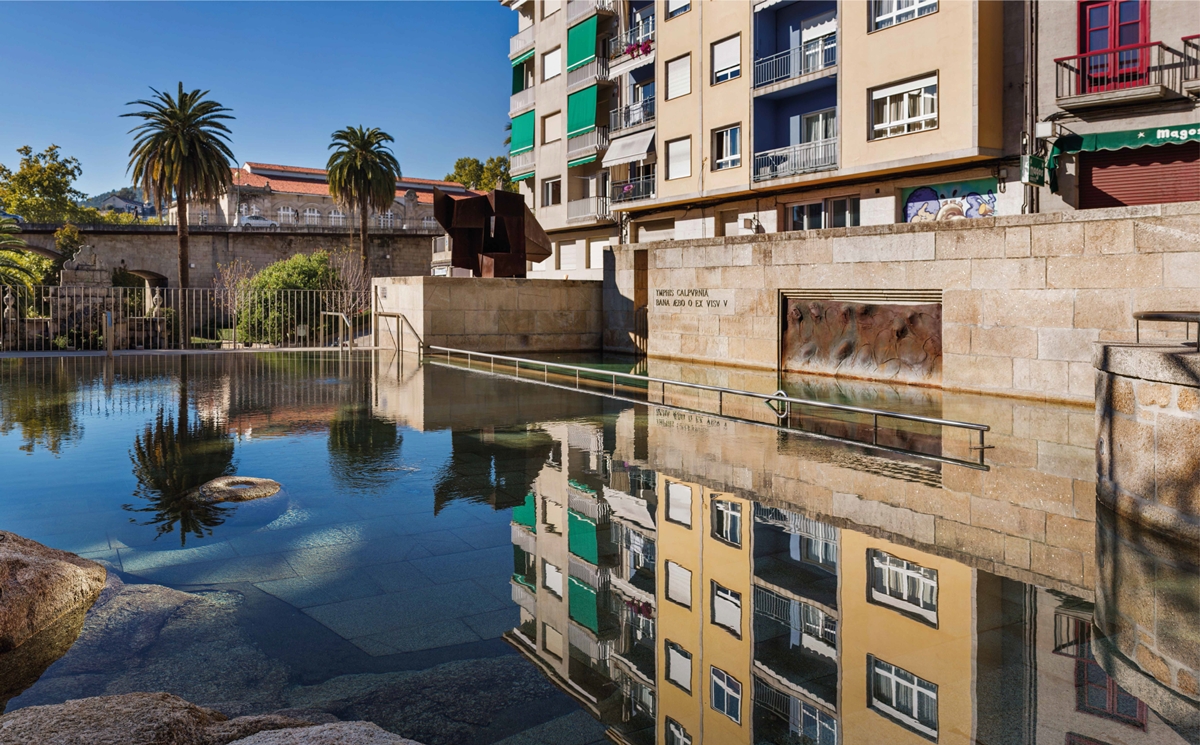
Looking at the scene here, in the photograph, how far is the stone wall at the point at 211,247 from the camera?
53500 millimetres

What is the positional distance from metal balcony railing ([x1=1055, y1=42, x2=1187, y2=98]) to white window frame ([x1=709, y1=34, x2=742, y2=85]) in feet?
31.6

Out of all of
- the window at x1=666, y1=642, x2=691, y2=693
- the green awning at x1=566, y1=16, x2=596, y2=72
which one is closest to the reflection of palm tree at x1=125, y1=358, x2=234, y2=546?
the window at x1=666, y1=642, x2=691, y2=693

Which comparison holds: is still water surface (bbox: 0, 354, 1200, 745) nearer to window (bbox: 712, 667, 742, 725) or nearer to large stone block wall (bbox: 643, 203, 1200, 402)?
window (bbox: 712, 667, 742, 725)

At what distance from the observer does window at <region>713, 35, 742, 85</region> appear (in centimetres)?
2772

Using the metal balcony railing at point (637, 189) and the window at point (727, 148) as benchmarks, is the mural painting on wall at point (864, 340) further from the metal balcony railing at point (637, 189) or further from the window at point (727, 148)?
the metal balcony railing at point (637, 189)

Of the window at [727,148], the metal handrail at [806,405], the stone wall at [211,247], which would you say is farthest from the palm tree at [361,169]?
the metal handrail at [806,405]

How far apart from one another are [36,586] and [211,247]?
55745mm

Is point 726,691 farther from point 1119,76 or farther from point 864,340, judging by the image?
point 1119,76

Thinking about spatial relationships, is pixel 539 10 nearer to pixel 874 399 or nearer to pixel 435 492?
pixel 874 399

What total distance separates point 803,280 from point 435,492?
1057 cm

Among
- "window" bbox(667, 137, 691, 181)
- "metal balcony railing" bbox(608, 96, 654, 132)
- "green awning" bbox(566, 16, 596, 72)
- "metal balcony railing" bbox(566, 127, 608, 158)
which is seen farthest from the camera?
"metal balcony railing" bbox(566, 127, 608, 158)

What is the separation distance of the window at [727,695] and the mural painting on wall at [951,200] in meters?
20.1

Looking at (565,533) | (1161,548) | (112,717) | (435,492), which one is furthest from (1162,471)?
(112,717)

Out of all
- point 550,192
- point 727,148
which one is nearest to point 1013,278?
point 727,148
